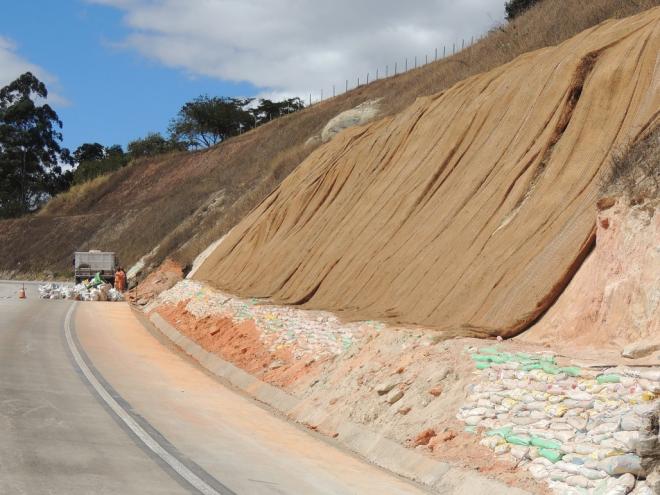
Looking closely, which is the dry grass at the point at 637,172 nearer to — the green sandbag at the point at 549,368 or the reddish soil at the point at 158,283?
the green sandbag at the point at 549,368

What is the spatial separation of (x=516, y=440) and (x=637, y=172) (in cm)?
534

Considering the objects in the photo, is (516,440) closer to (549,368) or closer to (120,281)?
(549,368)

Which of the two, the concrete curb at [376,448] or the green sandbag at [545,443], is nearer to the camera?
the green sandbag at [545,443]

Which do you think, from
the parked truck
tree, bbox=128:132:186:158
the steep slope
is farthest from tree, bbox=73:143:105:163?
the steep slope

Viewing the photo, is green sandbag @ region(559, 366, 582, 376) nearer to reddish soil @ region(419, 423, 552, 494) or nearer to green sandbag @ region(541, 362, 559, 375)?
green sandbag @ region(541, 362, 559, 375)

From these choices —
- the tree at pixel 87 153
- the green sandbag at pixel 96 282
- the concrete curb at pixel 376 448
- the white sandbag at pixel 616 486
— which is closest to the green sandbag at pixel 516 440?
the concrete curb at pixel 376 448

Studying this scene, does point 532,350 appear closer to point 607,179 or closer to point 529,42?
point 607,179

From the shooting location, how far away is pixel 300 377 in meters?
13.5

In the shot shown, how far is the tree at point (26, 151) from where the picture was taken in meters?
84.4

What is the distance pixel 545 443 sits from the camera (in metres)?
7.64

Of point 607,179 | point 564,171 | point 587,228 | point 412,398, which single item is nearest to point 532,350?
point 412,398

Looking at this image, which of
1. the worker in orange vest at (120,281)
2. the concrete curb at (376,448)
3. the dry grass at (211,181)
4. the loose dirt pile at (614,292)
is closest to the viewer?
the concrete curb at (376,448)

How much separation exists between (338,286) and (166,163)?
58534 millimetres

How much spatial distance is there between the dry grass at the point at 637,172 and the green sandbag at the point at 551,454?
15.6ft
